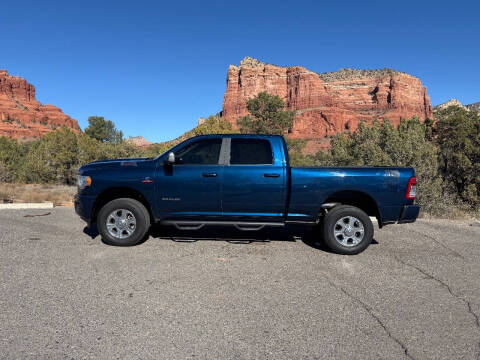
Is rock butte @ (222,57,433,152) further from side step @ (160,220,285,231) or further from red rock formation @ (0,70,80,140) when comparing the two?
side step @ (160,220,285,231)

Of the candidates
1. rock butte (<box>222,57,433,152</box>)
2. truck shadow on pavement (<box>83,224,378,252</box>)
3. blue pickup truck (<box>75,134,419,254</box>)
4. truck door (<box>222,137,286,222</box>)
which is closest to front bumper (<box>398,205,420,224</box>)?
blue pickup truck (<box>75,134,419,254</box>)

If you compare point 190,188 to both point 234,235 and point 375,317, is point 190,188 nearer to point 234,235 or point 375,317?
point 234,235

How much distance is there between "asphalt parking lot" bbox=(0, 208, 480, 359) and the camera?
2.27m

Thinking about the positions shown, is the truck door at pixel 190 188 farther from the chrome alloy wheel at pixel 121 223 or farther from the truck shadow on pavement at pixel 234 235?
the truck shadow on pavement at pixel 234 235

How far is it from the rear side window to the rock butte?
314 ft

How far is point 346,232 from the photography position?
15.5ft

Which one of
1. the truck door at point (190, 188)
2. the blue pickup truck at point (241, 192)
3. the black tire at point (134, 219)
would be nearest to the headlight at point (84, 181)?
the blue pickup truck at point (241, 192)

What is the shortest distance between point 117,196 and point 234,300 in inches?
126

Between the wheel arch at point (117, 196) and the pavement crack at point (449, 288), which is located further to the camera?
the wheel arch at point (117, 196)

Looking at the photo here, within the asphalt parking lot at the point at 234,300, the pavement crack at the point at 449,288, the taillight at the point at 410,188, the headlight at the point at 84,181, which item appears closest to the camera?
the asphalt parking lot at the point at 234,300

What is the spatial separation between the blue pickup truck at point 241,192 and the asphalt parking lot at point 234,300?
45 cm

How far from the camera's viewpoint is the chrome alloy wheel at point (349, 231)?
15.4 feet

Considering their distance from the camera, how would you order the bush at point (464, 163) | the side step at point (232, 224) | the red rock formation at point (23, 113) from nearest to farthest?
the side step at point (232, 224) < the bush at point (464, 163) < the red rock formation at point (23, 113)

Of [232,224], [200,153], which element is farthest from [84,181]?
[232,224]
